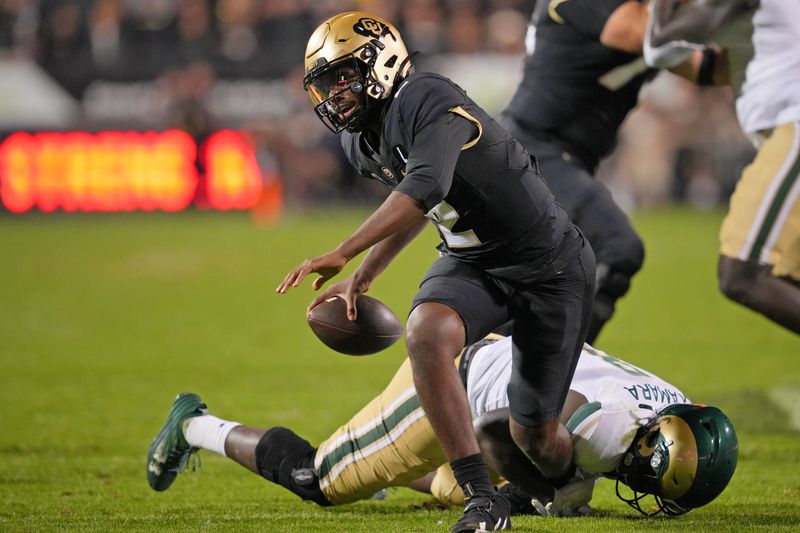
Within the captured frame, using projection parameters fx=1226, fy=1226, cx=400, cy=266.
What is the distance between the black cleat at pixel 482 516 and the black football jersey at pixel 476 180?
0.69 m

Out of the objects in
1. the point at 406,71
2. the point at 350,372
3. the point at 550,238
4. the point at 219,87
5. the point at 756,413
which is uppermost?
the point at 406,71

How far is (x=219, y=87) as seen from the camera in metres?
18.0

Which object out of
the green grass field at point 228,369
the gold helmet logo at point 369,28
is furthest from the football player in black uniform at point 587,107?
the gold helmet logo at point 369,28

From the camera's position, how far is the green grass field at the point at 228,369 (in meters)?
4.09

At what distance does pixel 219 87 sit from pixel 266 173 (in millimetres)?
1801

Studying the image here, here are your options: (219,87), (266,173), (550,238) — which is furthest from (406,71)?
(219,87)

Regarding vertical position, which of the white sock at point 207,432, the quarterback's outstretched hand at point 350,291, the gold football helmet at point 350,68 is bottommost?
the white sock at point 207,432

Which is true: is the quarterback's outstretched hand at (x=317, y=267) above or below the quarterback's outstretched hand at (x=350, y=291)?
above

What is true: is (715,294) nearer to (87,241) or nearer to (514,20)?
(87,241)

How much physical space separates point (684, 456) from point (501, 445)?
0.59 metres

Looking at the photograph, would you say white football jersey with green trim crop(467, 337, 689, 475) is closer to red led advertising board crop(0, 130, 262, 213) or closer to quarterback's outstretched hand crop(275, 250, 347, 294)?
quarterback's outstretched hand crop(275, 250, 347, 294)

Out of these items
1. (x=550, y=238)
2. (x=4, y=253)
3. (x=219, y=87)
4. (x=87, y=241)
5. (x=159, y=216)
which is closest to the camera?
(x=550, y=238)

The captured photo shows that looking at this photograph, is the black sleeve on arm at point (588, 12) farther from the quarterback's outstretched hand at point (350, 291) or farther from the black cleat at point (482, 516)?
the black cleat at point (482, 516)

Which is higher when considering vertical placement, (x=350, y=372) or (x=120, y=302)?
(x=350, y=372)
